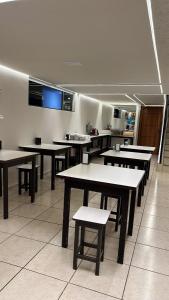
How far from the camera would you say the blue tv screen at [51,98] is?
5.34 m

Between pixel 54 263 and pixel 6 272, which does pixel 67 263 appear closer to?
pixel 54 263

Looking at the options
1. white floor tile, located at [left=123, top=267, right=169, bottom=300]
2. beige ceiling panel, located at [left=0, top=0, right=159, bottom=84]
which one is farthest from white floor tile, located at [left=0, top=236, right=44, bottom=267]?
beige ceiling panel, located at [left=0, top=0, right=159, bottom=84]

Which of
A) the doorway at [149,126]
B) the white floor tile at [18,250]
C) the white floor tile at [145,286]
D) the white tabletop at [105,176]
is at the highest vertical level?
the doorway at [149,126]

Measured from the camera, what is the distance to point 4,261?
2.15 m

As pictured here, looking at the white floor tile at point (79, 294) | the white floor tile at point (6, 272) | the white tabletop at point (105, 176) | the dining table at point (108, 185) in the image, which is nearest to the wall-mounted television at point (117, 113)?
the white tabletop at point (105, 176)

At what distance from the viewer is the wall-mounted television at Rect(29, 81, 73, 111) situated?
4.91 m

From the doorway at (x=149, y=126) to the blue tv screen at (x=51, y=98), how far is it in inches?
199

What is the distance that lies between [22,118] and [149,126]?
6.85 meters

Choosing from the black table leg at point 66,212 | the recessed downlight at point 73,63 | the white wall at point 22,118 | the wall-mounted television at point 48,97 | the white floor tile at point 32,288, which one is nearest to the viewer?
the white floor tile at point 32,288

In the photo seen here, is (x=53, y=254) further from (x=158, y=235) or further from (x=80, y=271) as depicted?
(x=158, y=235)

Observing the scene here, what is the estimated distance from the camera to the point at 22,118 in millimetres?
4590

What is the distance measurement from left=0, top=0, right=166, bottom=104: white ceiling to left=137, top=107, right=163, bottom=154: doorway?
19.5 feet

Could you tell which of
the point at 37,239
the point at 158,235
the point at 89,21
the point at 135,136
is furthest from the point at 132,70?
the point at 135,136

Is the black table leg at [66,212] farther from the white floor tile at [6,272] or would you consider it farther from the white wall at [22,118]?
the white wall at [22,118]
